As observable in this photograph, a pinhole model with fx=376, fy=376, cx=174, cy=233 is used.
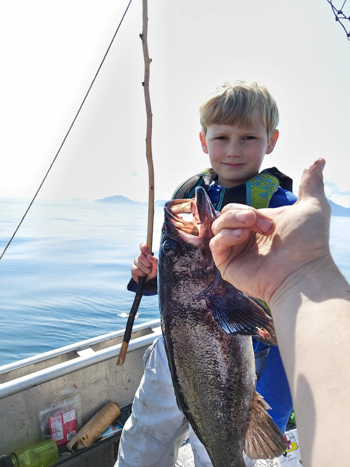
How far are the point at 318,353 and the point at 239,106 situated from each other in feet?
6.42

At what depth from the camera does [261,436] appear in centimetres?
162

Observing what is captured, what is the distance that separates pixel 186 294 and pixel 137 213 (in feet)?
57.1

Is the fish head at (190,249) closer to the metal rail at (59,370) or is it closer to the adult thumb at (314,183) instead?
the adult thumb at (314,183)

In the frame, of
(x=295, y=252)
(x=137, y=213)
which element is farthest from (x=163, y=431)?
(x=137, y=213)

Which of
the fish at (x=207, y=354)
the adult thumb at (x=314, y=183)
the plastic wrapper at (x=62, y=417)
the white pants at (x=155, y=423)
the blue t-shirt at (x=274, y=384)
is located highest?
the adult thumb at (x=314, y=183)

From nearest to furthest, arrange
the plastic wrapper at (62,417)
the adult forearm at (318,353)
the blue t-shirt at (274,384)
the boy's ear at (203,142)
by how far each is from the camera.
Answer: the adult forearm at (318,353), the blue t-shirt at (274,384), the boy's ear at (203,142), the plastic wrapper at (62,417)

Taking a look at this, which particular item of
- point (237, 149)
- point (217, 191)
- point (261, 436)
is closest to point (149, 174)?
point (217, 191)

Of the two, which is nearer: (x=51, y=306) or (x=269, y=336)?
(x=269, y=336)

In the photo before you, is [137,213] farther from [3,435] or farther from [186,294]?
[186,294]

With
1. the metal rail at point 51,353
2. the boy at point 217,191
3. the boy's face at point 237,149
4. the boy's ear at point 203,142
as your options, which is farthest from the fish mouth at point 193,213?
the metal rail at point 51,353

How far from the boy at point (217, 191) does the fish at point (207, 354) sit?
75cm

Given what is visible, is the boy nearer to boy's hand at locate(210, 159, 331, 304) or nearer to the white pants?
the white pants

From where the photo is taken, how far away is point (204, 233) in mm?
1615

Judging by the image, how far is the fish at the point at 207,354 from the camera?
1568mm
